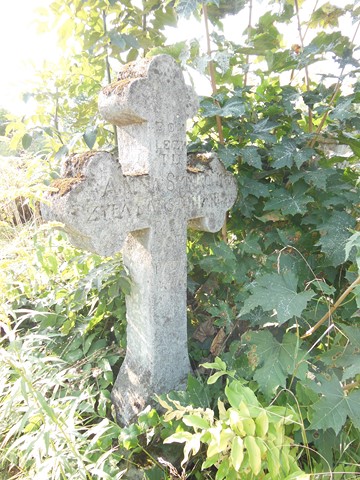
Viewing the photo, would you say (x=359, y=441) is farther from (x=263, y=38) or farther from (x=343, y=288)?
(x=263, y=38)

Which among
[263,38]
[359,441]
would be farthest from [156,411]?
[263,38]

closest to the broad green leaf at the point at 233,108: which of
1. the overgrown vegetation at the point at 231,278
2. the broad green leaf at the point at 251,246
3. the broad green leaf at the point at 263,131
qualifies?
the overgrown vegetation at the point at 231,278

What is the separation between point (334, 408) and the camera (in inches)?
47.6

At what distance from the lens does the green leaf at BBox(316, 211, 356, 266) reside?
1.66 metres

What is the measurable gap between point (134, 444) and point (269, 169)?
141 centimetres

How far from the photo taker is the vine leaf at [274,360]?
1.32 m

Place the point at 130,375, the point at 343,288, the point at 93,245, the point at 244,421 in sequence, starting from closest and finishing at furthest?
the point at 244,421
the point at 93,245
the point at 130,375
the point at 343,288

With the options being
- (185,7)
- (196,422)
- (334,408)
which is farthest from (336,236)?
(185,7)

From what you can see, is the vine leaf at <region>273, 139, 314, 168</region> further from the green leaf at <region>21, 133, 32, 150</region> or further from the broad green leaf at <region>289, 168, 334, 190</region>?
the green leaf at <region>21, 133, 32, 150</region>

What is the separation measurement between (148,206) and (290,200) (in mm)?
682

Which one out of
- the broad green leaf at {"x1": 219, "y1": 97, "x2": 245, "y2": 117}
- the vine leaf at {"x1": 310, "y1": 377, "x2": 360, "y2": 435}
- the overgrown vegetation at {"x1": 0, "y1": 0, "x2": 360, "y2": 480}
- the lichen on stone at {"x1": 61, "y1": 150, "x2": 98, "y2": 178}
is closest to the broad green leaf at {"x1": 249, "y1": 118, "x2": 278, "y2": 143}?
the overgrown vegetation at {"x1": 0, "y1": 0, "x2": 360, "y2": 480}

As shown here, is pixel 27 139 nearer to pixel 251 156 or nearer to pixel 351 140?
pixel 251 156

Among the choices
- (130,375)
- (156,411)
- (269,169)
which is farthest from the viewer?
(269,169)

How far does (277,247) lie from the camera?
200cm
